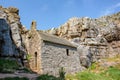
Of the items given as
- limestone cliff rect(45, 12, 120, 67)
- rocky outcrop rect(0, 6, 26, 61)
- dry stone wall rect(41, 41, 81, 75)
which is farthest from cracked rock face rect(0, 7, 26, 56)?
limestone cliff rect(45, 12, 120, 67)

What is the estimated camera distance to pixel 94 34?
155 feet

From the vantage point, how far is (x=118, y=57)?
1848 inches

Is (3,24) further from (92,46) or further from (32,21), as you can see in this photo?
(92,46)

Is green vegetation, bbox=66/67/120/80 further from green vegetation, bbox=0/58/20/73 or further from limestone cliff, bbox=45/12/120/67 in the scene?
green vegetation, bbox=0/58/20/73

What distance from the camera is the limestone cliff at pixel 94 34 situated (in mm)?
45156

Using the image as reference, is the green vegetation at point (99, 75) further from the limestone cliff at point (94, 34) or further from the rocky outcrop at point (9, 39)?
the rocky outcrop at point (9, 39)

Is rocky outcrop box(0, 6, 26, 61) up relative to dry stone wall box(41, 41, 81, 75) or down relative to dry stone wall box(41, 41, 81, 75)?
up

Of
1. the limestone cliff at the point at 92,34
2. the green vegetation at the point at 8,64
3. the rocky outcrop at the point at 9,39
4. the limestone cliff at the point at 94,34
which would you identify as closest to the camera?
the green vegetation at the point at 8,64

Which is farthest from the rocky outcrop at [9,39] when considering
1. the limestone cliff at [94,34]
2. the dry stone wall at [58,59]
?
the limestone cliff at [94,34]

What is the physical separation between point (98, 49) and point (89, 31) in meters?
4.26

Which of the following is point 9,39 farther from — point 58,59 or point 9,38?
point 58,59

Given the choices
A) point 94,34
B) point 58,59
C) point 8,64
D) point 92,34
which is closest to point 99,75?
point 58,59

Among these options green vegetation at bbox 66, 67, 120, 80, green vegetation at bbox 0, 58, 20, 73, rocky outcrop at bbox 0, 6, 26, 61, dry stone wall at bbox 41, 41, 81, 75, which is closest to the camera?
green vegetation at bbox 0, 58, 20, 73

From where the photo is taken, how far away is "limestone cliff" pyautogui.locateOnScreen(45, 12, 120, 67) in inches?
1778
